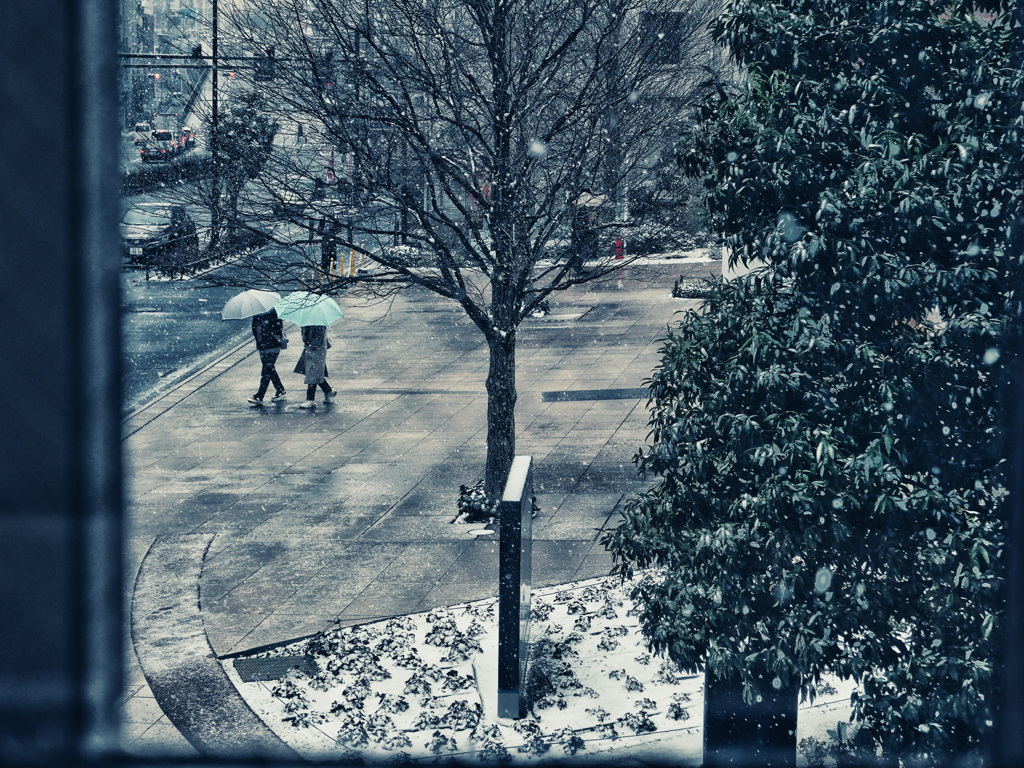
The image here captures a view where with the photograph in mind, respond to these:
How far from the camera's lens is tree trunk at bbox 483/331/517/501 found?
1027cm

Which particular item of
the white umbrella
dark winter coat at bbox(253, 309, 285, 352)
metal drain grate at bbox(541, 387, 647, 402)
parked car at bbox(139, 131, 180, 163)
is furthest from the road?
metal drain grate at bbox(541, 387, 647, 402)

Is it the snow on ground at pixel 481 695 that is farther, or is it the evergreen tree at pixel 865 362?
the snow on ground at pixel 481 695

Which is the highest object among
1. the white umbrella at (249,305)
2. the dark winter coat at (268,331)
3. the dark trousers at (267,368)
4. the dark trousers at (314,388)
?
the white umbrella at (249,305)

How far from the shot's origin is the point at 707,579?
188 inches

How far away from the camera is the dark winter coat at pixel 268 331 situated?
14523mm

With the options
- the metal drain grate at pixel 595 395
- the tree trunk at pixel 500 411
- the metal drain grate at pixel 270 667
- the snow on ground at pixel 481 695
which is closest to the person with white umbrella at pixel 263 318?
the metal drain grate at pixel 595 395

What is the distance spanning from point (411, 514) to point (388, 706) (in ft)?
13.5

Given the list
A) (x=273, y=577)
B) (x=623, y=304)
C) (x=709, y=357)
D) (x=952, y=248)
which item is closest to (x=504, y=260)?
(x=273, y=577)

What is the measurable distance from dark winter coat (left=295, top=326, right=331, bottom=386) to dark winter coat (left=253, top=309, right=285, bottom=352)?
1.17 ft

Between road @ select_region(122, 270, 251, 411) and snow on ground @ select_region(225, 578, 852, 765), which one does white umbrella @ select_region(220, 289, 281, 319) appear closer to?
road @ select_region(122, 270, 251, 411)

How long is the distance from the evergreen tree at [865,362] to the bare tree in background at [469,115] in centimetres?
473

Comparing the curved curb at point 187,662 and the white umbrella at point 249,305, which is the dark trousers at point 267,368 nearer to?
the white umbrella at point 249,305

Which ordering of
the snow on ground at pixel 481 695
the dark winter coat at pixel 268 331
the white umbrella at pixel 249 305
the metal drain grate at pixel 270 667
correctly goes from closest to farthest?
the snow on ground at pixel 481 695
the metal drain grate at pixel 270 667
the white umbrella at pixel 249 305
the dark winter coat at pixel 268 331

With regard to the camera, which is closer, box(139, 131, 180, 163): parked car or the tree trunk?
box(139, 131, 180, 163): parked car
